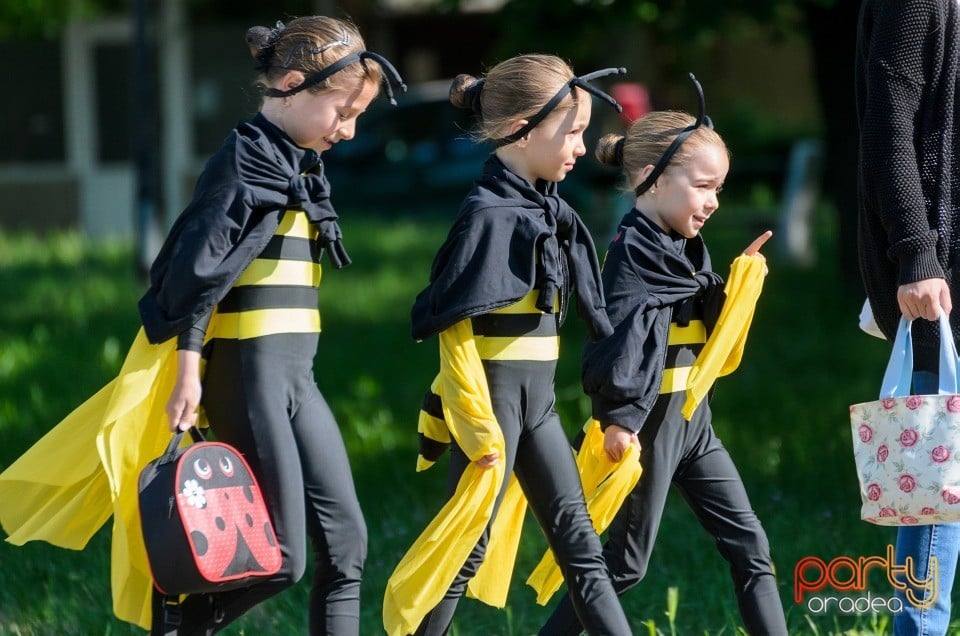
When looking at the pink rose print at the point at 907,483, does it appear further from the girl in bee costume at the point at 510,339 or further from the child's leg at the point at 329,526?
the child's leg at the point at 329,526

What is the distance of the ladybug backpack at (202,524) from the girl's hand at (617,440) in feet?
2.96

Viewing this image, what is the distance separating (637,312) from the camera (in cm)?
353

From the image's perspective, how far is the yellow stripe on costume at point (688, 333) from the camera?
Answer: 144 inches

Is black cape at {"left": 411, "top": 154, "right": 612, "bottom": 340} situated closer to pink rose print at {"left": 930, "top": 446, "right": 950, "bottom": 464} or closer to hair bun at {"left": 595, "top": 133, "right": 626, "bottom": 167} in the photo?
hair bun at {"left": 595, "top": 133, "right": 626, "bottom": 167}

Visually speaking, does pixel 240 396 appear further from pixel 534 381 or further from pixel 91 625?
pixel 91 625

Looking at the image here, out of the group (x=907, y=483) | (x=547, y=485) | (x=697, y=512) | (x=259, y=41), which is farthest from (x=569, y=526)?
(x=259, y=41)

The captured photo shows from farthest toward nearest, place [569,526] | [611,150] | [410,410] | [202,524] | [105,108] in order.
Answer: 1. [105,108]
2. [410,410]
3. [611,150]
4. [569,526]
5. [202,524]

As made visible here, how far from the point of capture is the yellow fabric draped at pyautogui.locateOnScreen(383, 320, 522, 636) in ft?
11.0

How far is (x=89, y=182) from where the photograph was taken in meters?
19.4

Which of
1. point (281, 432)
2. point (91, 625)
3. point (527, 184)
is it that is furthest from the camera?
point (91, 625)

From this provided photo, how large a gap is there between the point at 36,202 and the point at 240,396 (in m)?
17.5

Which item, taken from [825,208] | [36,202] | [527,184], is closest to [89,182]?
[36,202]

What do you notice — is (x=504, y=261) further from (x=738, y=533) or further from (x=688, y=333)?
(x=738, y=533)

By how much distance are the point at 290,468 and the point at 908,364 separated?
156 cm
